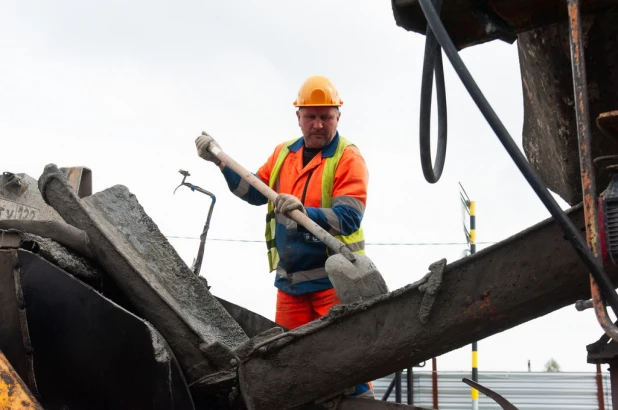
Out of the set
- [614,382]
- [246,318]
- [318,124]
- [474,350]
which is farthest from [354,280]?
[474,350]

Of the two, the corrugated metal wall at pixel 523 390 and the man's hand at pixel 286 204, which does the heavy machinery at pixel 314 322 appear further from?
the corrugated metal wall at pixel 523 390

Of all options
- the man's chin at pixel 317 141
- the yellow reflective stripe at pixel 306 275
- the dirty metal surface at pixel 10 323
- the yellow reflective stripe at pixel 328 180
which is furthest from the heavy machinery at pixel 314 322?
the man's chin at pixel 317 141

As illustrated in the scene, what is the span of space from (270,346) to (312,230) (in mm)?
896

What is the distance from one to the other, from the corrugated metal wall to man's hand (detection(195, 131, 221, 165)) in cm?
343

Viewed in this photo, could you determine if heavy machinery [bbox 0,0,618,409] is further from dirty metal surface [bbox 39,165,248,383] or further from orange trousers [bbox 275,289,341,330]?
orange trousers [bbox 275,289,341,330]

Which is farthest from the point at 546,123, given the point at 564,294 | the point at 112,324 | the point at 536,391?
the point at 536,391

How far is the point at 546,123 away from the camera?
2.36m

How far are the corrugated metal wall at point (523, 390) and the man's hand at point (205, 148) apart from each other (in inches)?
135

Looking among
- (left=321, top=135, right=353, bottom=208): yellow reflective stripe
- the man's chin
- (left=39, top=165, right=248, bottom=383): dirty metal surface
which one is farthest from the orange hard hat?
(left=39, top=165, right=248, bottom=383): dirty metal surface

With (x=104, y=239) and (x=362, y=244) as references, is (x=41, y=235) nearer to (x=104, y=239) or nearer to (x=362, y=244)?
(x=104, y=239)

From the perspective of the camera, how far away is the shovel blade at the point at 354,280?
2.58 metres

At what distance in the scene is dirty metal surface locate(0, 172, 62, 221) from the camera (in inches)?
160

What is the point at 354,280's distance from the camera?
102 inches

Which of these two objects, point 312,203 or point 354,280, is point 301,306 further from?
point 354,280
